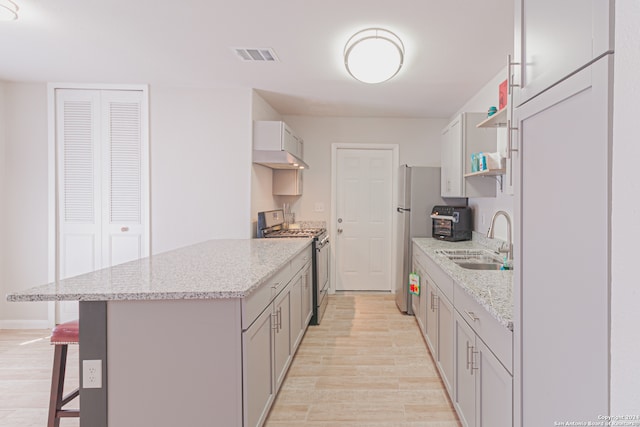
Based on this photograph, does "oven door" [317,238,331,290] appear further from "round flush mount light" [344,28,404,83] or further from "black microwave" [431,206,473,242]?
"round flush mount light" [344,28,404,83]

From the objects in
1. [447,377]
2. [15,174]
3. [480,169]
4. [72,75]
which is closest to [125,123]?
[72,75]

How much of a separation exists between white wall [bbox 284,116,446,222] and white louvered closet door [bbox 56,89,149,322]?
197 centimetres

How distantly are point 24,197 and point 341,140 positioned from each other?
3.72m

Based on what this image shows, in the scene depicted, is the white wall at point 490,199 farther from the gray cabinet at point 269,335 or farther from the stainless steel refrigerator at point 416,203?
the gray cabinet at point 269,335

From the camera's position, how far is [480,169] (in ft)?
8.70

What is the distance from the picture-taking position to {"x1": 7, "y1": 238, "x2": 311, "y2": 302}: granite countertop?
1.38 m

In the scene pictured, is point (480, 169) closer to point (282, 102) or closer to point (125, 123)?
point (282, 102)

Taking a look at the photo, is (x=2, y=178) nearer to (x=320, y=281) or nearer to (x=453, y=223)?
(x=320, y=281)

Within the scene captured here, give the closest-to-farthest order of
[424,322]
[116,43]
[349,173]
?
[116,43] < [424,322] < [349,173]

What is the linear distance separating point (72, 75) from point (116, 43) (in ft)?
3.58

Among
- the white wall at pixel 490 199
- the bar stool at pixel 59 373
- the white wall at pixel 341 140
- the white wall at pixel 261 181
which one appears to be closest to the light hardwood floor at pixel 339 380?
the bar stool at pixel 59 373

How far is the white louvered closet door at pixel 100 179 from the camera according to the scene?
11.2 ft

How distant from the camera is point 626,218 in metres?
0.56

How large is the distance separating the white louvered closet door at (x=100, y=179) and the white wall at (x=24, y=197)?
186mm
